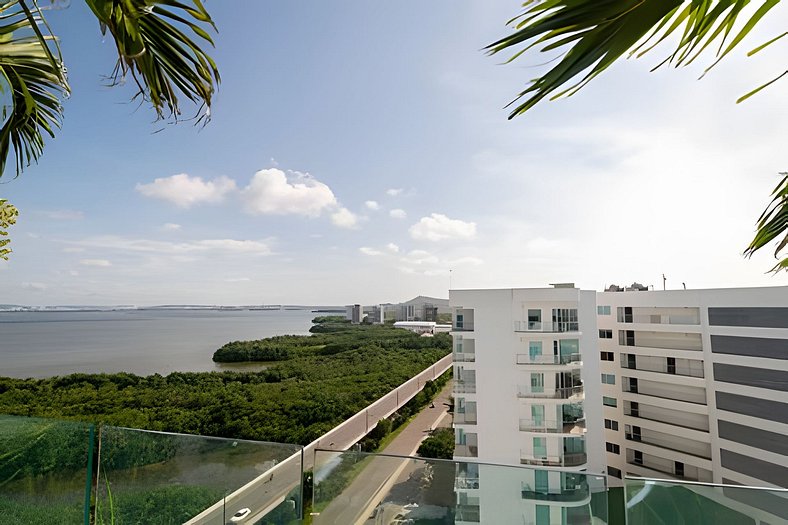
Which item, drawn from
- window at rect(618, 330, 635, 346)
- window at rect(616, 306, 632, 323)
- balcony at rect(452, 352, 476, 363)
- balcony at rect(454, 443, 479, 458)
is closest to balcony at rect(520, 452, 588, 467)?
balcony at rect(454, 443, 479, 458)

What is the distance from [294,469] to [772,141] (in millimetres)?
7568

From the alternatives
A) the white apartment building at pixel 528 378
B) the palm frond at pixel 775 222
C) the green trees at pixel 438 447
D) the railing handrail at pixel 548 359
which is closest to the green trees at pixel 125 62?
the palm frond at pixel 775 222

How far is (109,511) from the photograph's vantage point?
209 cm

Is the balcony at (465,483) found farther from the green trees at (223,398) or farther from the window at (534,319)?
the green trees at (223,398)

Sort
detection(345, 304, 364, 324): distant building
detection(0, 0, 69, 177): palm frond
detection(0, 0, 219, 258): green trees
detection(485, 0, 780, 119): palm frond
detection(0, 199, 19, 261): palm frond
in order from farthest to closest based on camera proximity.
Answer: detection(345, 304, 364, 324): distant building
detection(0, 199, 19, 261): palm frond
detection(0, 0, 69, 177): palm frond
detection(0, 0, 219, 258): green trees
detection(485, 0, 780, 119): palm frond

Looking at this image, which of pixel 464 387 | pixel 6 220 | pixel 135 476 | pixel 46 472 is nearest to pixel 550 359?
pixel 464 387

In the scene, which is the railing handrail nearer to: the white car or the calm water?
the white car

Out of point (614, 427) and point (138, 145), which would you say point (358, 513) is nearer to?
point (614, 427)

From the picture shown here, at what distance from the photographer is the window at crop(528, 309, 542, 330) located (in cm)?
1123

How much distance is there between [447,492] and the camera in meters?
1.71

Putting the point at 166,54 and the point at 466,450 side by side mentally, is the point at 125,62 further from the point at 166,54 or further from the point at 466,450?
the point at 466,450

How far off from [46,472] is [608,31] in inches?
118

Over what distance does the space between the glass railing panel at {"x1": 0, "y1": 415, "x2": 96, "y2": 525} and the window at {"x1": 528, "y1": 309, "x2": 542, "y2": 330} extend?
10.6 m

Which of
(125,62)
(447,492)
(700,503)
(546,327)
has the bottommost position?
(447,492)
